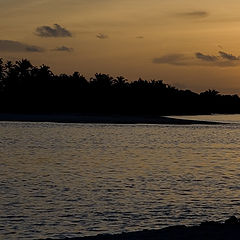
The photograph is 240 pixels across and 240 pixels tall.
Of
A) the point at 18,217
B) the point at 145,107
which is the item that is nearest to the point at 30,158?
the point at 18,217

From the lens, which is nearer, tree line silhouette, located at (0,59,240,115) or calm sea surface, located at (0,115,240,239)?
calm sea surface, located at (0,115,240,239)

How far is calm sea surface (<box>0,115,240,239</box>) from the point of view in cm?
2153

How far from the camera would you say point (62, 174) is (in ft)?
118

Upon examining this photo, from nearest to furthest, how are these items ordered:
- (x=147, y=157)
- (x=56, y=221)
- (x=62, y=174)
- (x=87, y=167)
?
(x=56, y=221) < (x=62, y=174) < (x=87, y=167) < (x=147, y=157)

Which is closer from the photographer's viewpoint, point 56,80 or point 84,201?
point 84,201

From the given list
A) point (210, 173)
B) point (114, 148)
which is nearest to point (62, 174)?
point (210, 173)

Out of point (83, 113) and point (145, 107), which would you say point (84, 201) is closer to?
point (83, 113)

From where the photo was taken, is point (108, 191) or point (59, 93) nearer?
point (108, 191)

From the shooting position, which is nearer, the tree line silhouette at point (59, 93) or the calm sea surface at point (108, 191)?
the calm sea surface at point (108, 191)

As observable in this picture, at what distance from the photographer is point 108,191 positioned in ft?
94.7

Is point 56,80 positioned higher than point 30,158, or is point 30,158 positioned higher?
point 56,80

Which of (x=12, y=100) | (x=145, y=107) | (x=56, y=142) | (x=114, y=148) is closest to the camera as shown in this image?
(x=114, y=148)

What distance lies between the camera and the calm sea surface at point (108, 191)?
21531 millimetres

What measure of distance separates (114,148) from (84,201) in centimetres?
3407
